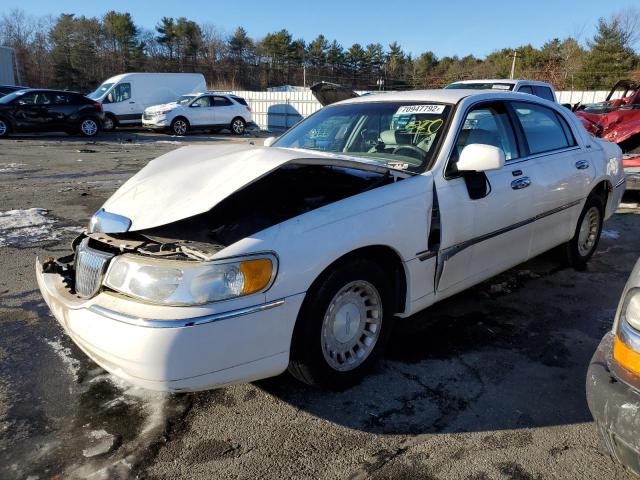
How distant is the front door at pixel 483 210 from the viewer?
10.5ft

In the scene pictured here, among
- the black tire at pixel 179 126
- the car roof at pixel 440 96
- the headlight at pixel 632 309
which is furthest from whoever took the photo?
the black tire at pixel 179 126

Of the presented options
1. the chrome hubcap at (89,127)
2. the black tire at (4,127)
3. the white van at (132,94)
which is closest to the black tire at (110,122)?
the white van at (132,94)

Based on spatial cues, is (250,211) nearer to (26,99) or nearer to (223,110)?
(26,99)

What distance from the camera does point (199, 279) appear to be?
221 cm

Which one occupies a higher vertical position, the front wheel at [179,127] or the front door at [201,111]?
the front door at [201,111]

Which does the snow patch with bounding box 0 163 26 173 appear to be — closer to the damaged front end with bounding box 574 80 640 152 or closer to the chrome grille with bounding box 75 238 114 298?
the chrome grille with bounding box 75 238 114 298

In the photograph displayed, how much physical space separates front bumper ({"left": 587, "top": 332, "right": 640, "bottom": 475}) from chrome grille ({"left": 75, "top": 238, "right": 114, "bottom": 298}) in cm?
222

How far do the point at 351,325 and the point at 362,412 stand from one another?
17.8 inches

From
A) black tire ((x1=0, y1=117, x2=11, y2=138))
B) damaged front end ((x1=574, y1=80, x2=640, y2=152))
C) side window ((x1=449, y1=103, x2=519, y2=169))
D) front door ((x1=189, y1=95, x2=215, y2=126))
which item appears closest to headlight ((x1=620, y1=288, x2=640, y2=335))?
side window ((x1=449, y1=103, x2=519, y2=169))

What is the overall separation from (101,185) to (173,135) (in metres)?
12.1

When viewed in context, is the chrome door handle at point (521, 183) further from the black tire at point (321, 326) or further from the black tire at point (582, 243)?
the black tire at point (321, 326)

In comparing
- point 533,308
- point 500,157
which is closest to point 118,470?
point 500,157

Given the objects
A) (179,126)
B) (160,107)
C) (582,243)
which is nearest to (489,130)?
(582,243)

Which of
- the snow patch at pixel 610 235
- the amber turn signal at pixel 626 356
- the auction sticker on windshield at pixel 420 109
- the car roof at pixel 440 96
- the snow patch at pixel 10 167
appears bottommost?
the snow patch at pixel 610 235
